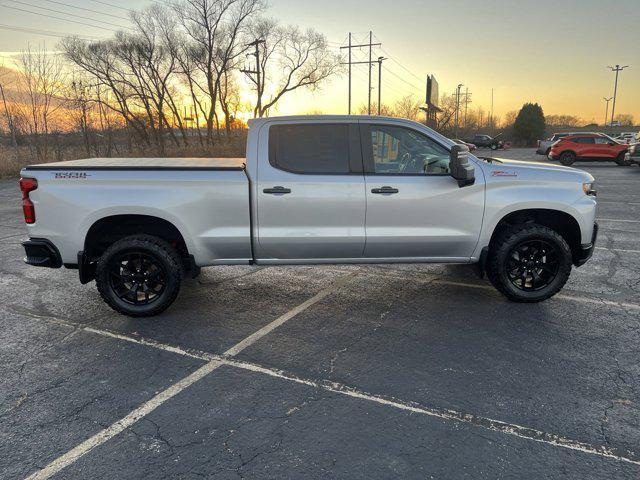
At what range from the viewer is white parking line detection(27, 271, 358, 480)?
2.57 m

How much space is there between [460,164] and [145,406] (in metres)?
3.40

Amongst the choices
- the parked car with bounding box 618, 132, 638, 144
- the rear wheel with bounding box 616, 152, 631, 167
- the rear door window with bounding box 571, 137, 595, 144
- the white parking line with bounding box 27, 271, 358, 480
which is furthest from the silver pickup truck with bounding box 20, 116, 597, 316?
the parked car with bounding box 618, 132, 638, 144

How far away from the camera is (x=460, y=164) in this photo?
4309 mm

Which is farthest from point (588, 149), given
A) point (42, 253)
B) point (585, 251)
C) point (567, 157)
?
point (42, 253)

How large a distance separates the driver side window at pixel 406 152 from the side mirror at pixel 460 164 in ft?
0.91

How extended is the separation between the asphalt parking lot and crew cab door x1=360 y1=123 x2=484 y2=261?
78 centimetres

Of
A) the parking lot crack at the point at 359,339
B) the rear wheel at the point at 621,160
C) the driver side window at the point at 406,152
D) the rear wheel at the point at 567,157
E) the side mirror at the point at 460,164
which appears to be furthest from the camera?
the rear wheel at the point at 567,157

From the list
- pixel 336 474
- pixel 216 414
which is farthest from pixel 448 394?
pixel 216 414

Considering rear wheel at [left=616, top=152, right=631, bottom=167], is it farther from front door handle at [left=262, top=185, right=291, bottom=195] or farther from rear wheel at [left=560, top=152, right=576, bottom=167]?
front door handle at [left=262, top=185, right=291, bottom=195]

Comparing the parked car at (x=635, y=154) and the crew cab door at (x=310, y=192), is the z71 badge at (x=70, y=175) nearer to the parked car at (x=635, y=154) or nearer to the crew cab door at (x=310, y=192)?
the crew cab door at (x=310, y=192)

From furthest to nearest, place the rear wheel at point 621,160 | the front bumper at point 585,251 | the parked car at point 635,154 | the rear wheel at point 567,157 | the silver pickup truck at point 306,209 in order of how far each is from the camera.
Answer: the rear wheel at point 567,157, the rear wheel at point 621,160, the parked car at point 635,154, the front bumper at point 585,251, the silver pickup truck at point 306,209

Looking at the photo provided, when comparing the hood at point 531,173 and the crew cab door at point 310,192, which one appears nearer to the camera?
the crew cab door at point 310,192

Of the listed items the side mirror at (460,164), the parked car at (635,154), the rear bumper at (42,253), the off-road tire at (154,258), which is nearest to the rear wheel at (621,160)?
the parked car at (635,154)

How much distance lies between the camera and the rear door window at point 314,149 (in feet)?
15.1
